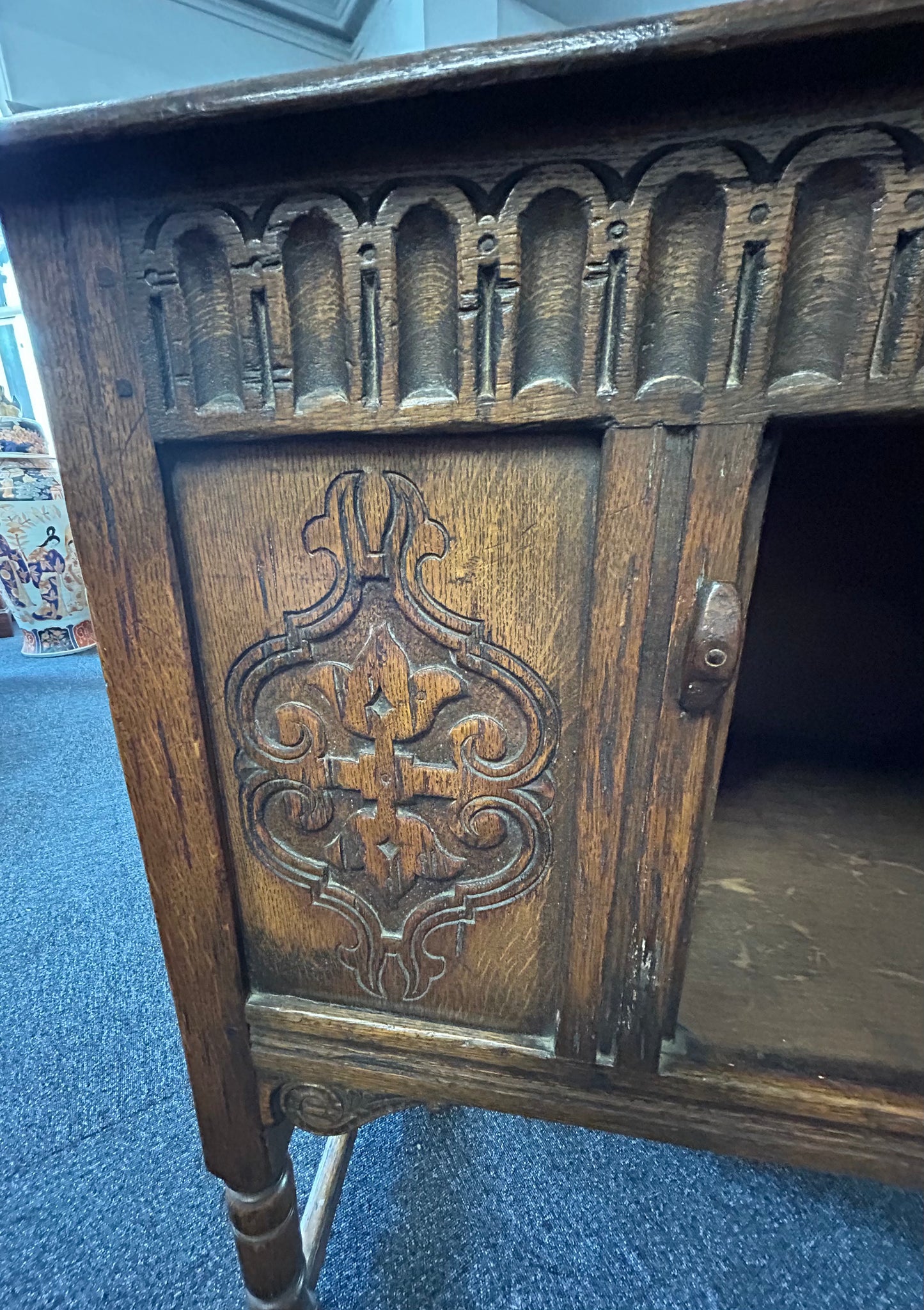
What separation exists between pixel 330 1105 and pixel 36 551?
2.60m

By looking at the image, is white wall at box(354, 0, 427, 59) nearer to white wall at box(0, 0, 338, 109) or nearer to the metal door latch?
white wall at box(0, 0, 338, 109)

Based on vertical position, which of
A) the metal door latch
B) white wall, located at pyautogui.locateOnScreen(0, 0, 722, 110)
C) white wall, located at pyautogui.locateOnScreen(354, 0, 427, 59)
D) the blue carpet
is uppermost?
white wall, located at pyautogui.locateOnScreen(0, 0, 722, 110)

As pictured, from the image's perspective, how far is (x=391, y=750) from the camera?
0.41 metres

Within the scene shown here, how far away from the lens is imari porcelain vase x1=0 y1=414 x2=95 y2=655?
2.32 meters

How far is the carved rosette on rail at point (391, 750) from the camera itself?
372 millimetres

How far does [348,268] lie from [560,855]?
36 centimetres

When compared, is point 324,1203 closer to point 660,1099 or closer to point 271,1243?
point 271,1243

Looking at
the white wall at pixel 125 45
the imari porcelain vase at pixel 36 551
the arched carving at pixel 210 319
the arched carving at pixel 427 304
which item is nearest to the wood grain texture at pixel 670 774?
the arched carving at pixel 427 304

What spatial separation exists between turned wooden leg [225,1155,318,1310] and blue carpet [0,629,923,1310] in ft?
0.52

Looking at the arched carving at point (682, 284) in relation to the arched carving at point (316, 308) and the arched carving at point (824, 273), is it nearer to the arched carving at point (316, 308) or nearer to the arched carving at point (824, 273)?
the arched carving at point (824, 273)

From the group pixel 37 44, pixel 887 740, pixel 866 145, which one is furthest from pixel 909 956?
pixel 37 44

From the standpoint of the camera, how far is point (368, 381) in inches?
13.1

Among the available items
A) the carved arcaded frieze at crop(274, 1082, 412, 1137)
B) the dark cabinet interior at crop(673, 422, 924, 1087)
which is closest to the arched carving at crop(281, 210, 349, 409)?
the dark cabinet interior at crop(673, 422, 924, 1087)

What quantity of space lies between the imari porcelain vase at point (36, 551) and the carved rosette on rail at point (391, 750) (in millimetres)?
2131
